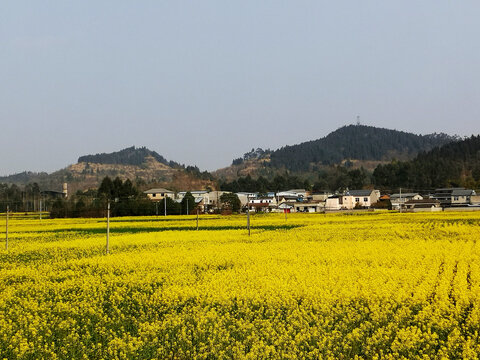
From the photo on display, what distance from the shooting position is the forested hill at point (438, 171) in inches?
4601

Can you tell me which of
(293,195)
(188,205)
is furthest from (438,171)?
(188,205)

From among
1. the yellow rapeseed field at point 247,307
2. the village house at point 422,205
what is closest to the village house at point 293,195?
the village house at point 422,205

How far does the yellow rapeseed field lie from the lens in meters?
8.92

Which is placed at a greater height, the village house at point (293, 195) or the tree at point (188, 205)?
the village house at point (293, 195)

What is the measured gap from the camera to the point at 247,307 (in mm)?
11664

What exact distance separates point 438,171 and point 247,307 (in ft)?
Result: 381

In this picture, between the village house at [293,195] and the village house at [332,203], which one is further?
the village house at [293,195]

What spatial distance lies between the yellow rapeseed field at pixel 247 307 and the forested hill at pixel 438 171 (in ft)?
308

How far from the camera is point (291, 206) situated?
9800 centimetres

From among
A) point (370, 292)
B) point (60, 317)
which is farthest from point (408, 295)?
point (60, 317)

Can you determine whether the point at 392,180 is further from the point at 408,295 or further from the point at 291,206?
the point at 408,295

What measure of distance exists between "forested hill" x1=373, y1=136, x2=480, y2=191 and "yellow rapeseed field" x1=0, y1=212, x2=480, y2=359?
308ft

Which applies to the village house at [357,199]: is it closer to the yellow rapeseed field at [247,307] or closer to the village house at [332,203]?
A: the village house at [332,203]

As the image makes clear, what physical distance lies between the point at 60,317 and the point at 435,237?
79.9ft
